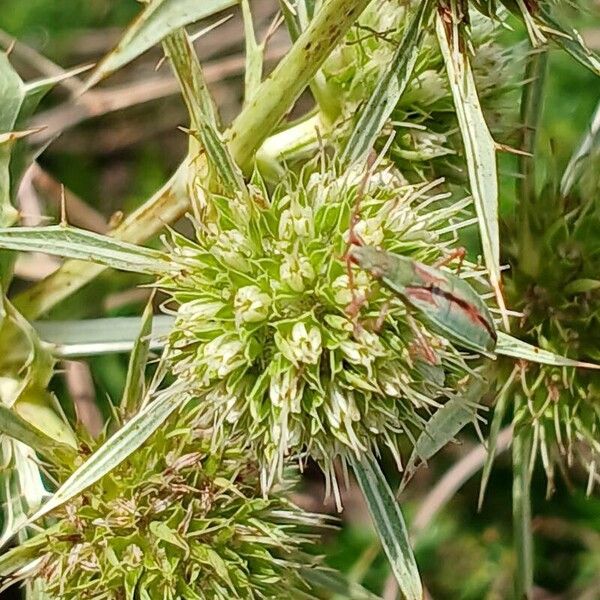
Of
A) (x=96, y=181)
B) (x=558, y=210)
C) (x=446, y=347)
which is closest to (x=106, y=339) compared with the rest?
(x=446, y=347)

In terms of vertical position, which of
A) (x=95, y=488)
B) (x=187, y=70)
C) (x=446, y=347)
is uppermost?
(x=187, y=70)

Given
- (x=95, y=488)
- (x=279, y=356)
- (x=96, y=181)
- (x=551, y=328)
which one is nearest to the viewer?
(x=279, y=356)

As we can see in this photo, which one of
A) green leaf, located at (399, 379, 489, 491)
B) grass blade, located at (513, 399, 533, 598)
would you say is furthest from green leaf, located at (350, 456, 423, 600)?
grass blade, located at (513, 399, 533, 598)

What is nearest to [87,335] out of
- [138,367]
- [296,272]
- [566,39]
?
[138,367]

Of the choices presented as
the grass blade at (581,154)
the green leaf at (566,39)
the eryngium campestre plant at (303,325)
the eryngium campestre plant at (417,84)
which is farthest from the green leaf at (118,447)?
the grass blade at (581,154)

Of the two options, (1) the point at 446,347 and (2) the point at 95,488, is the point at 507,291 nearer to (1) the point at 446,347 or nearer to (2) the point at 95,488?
(1) the point at 446,347

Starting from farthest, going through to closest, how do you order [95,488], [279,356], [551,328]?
[551,328]
[95,488]
[279,356]

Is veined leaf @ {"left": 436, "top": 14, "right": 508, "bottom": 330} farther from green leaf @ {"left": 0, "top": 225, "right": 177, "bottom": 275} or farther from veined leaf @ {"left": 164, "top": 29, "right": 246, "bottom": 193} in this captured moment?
green leaf @ {"left": 0, "top": 225, "right": 177, "bottom": 275}

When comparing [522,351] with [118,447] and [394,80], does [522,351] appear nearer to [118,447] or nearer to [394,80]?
[394,80]

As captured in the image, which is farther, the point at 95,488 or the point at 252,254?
the point at 95,488
